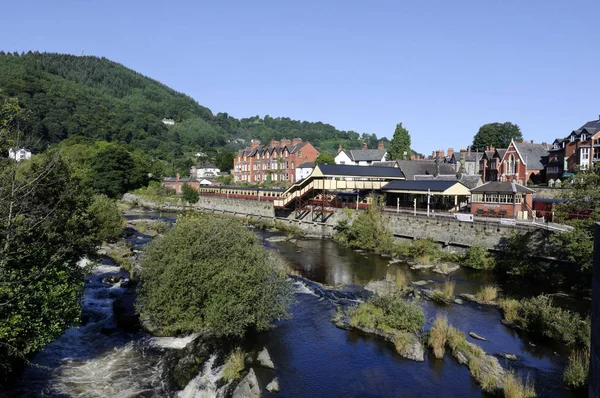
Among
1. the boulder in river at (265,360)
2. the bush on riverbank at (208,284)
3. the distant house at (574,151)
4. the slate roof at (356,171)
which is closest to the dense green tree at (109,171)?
the slate roof at (356,171)

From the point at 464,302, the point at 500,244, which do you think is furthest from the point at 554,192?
the point at 464,302

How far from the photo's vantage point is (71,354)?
17.8m

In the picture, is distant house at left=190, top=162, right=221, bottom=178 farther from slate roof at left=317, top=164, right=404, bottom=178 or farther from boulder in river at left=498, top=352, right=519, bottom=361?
boulder in river at left=498, top=352, right=519, bottom=361

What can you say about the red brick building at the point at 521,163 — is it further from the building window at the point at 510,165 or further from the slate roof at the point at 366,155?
the slate roof at the point at 366,155

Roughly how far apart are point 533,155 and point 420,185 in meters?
29.3

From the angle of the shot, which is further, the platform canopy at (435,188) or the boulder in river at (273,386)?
the platform canopy at (435,188)

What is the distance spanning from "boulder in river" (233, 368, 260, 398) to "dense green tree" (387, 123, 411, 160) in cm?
7263

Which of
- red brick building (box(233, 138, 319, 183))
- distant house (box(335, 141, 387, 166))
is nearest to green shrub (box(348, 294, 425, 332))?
red brick building (box(233, 138, 319, 183))

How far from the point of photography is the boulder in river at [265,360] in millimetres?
16672

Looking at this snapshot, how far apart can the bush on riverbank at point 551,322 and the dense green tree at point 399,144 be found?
63703 millimetres

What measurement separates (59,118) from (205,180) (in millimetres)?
66936

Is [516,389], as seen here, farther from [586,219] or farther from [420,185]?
[420,185]

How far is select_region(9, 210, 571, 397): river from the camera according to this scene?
15.1 metres

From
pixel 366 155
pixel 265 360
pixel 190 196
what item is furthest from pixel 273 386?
pixel 366 155
